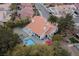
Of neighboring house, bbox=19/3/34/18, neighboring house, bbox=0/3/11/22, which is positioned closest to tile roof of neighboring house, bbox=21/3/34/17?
neighboring house, bbox=19/3/34/18

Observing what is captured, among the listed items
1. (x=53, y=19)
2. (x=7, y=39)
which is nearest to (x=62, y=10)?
(x=53, y=19)

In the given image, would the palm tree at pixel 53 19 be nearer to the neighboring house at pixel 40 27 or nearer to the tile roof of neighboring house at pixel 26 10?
the neighboring house at pixel 40 27

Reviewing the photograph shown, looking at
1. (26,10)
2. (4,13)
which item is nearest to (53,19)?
(26,10)

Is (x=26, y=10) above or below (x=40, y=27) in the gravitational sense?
above

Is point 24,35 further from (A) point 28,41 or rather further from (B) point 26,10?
(B) point 26,10

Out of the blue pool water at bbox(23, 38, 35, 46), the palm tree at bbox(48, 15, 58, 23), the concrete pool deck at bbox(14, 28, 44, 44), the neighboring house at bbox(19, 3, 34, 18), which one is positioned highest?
the neighboring house at bbox(19, 3, 34, 18)

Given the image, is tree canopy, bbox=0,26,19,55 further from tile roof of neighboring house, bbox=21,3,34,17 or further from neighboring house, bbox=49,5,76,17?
neighboring house, bbox=49,5,76,17
